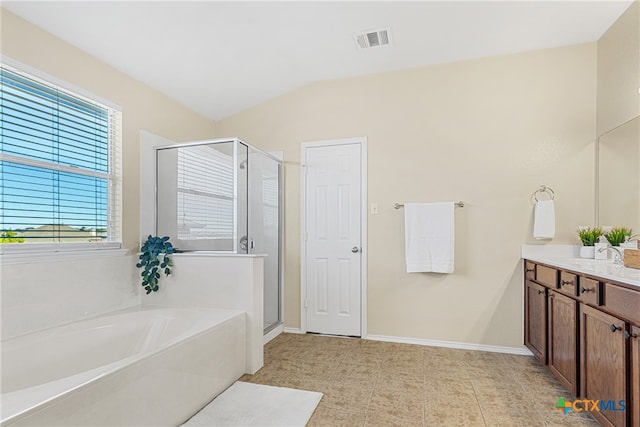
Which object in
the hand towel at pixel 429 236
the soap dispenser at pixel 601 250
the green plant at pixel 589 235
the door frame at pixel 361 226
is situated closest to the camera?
the soap dispenser at pixel 601 250

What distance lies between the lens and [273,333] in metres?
3.46

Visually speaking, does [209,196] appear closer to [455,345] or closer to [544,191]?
[455,345]

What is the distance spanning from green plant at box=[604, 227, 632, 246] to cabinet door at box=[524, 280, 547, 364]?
0.59 m

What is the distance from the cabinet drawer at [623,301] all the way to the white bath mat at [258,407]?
1.64 metres

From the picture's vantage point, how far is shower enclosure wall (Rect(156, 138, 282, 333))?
9.49 feet

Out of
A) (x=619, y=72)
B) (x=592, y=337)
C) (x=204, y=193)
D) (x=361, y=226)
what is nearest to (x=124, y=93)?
(x=204, y=193)

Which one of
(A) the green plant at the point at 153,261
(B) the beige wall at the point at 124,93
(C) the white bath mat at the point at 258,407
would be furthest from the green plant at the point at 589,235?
(B) the beige wall at the point at 124,93

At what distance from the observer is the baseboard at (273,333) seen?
10.8 feet

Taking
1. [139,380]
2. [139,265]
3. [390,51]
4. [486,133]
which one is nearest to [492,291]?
[486,133]

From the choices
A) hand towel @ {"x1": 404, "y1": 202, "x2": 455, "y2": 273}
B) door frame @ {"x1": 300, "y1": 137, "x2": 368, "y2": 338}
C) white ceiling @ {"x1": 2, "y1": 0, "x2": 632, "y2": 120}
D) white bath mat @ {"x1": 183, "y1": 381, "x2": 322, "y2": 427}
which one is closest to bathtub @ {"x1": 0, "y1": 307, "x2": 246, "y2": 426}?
white bath mat @ {"x1": 183, "y1": 381, "x2": 322, "y2": 427}

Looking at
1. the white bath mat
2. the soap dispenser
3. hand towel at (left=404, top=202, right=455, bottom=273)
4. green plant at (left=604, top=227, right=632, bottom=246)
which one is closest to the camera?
the white bath mat

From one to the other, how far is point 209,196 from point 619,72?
10.8 feet

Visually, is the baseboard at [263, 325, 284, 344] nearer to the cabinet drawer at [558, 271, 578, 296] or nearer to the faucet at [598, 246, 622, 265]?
the cabinet drawer at [558, 271, 578, 296]

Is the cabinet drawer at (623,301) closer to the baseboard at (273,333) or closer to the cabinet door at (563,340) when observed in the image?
the cabinet door at (563,340)
